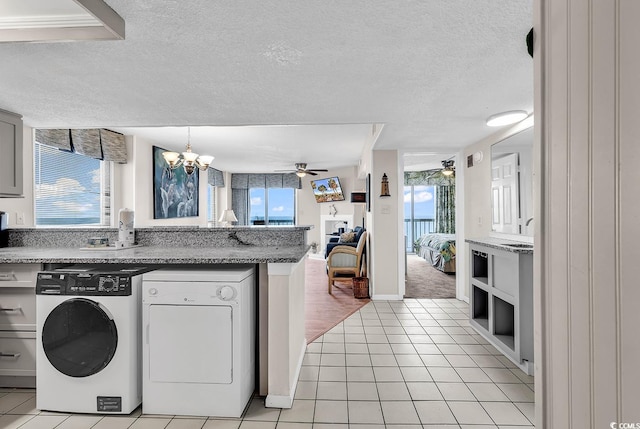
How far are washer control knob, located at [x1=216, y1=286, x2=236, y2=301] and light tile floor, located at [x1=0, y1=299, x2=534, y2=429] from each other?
2.38ft

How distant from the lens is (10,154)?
9.29 feet

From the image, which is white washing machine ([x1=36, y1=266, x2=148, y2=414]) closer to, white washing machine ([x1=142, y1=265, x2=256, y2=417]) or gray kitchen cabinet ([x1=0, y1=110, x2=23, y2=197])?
white washing machine ([x1=142, y1=265, x2=256, y2=417])

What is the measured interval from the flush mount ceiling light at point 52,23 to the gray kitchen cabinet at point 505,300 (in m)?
2.90

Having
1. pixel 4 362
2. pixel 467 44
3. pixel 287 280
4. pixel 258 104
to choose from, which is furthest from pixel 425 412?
pixel 4 362

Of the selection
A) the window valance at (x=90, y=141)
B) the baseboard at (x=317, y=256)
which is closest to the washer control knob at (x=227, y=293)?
the window valance at (x=90, y=141)

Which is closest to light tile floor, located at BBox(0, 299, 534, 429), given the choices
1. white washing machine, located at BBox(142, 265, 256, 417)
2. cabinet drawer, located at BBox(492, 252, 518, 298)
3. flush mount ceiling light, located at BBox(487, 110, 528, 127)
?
white washing machine, located at BBox(142, 265, 256, 417)

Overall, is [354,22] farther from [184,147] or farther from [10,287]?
[184,147]

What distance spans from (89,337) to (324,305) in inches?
111

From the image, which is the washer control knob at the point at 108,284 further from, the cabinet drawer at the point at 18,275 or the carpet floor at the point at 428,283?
the carpet floor at the point at 428,283

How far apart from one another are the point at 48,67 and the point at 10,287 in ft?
4.81

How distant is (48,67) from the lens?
6.77 feet

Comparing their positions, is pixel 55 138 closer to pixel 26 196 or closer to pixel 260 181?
pixel 26 196

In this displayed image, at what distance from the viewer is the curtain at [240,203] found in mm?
9484

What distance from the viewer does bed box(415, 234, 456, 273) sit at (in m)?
6.27
